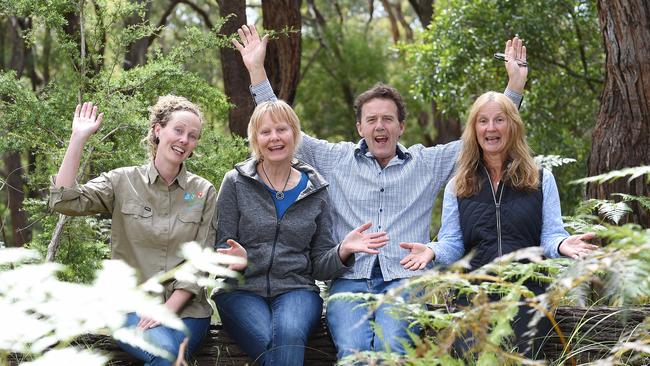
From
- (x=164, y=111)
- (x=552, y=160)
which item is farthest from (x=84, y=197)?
(x=552, y=160)

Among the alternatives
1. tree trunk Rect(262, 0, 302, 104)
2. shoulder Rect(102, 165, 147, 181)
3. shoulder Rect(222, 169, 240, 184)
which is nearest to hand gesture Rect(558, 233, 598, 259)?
shoulder Rect(222, 169, 240, 184)

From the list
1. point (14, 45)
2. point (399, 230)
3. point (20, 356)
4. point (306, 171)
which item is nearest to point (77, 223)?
point (20, 356)

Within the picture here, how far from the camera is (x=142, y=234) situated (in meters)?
4.40

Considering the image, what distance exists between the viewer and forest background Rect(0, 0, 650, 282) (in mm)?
5852

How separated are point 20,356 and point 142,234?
2.96ft

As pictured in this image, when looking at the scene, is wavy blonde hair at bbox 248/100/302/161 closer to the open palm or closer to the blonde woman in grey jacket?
the blonde woman in grey jacket

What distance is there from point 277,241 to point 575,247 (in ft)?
4.78

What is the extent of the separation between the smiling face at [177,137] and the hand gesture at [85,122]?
1.11 ft

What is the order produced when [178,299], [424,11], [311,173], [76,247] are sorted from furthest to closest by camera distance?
[424,11], [76,247], [311,173], [178,299]

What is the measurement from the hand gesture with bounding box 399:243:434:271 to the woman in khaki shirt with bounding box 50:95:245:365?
0.99 m

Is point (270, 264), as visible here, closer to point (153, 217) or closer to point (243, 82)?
point (153, 217)

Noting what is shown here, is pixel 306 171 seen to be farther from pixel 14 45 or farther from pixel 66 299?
pixel 14 45

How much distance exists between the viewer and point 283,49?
890 centimetres

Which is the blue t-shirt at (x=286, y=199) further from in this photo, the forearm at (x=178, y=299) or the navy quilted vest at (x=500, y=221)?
A: the navy quilted vest at (x=500, y=221)
